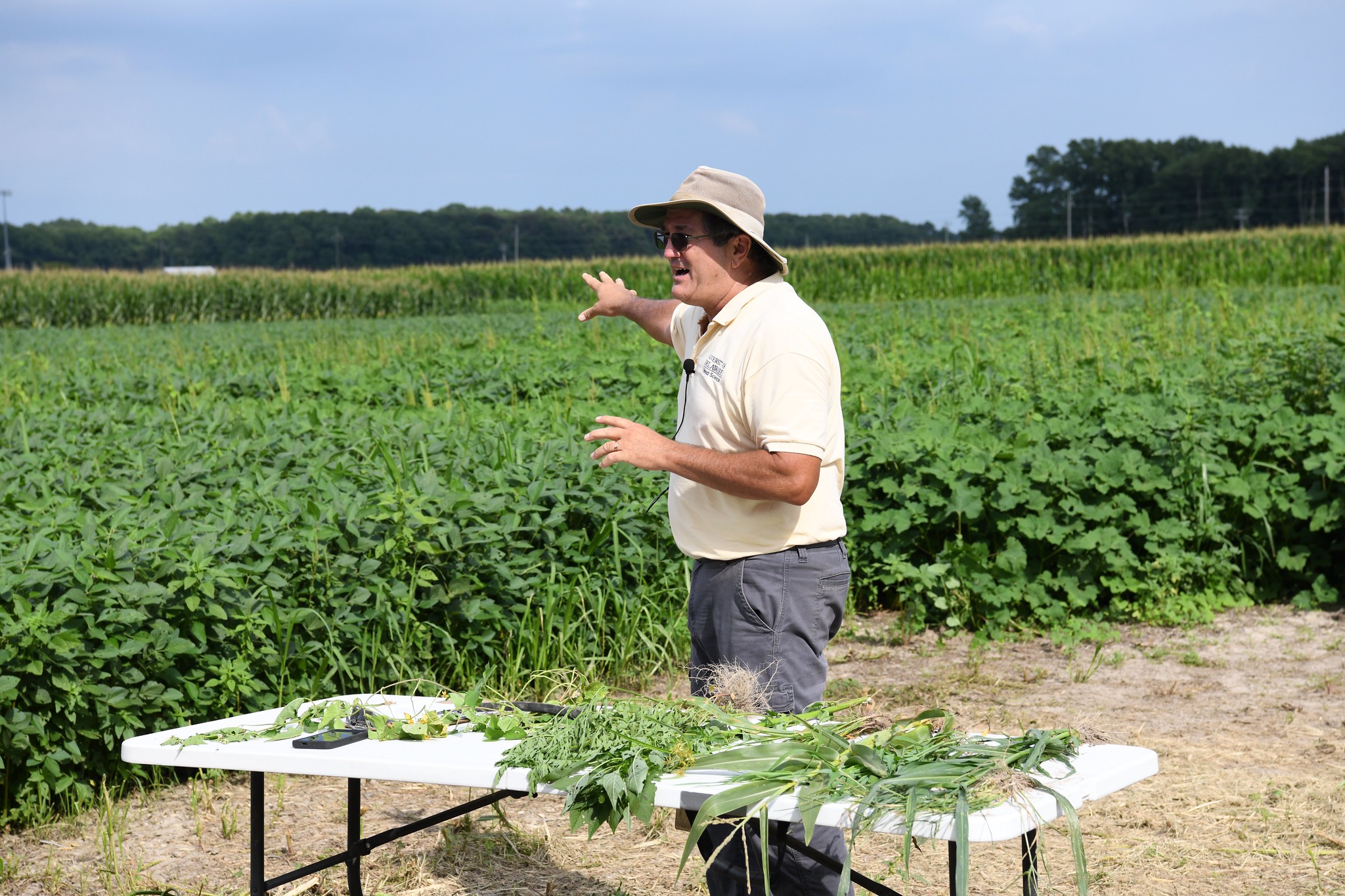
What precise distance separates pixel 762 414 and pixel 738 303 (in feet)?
1.20

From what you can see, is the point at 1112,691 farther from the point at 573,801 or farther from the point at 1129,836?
the point at 573,801

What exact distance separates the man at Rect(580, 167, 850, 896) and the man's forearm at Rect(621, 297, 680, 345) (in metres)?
0.61

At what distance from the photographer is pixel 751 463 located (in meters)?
2.87

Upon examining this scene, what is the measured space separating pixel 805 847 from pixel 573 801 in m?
0.56

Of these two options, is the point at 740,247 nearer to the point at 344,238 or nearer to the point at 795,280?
the point at 795,280

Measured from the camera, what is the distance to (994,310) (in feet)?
55.3

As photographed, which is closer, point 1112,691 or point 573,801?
point 573,801

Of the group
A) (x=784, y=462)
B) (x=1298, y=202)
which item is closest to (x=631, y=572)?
(x=784, y=462)

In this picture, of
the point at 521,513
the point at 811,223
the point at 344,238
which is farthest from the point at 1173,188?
the point at 521,513

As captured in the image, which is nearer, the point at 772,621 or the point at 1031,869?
the point at 1031,869

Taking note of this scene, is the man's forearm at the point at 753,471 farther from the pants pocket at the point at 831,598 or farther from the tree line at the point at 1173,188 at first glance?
the tree line at the point at 1173,188

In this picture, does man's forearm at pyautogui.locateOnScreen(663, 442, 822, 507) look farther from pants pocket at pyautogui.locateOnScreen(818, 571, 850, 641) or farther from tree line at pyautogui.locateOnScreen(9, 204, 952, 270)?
tree line at pyautogui.locateOnScreen(9, 204, 952, 270)

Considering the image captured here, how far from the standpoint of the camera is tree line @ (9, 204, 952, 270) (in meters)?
99.7

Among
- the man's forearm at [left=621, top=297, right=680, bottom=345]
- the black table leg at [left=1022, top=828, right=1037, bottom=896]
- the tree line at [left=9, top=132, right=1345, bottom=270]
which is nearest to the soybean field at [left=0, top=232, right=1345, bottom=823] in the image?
the man's forearm at [left=621, top=297, right=680, bottom=345]
